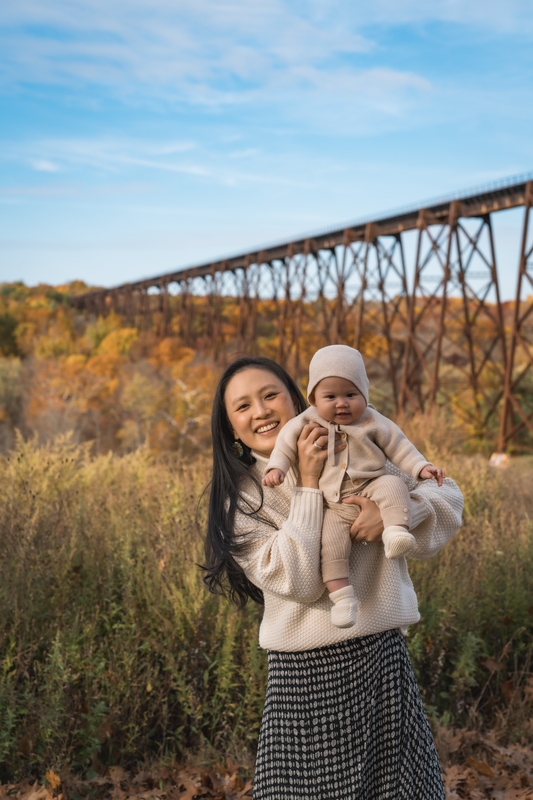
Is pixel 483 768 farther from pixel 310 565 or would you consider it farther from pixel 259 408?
pixel 259 408

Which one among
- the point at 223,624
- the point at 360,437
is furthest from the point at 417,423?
the point at 360,437

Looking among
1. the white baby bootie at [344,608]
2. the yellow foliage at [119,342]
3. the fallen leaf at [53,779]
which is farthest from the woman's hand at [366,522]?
the yellow foliage at [119,342]

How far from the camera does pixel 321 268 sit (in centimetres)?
1917

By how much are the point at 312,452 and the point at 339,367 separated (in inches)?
9.1

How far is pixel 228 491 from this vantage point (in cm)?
201

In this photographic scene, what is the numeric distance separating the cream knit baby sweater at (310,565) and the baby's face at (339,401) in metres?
0.19

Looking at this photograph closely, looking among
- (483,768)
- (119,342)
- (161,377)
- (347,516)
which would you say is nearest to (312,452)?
(347,516)

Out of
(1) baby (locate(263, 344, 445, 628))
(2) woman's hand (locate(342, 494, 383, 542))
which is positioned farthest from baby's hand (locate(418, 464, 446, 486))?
(2) woman's hand (locate(342, 494, 383, 542))

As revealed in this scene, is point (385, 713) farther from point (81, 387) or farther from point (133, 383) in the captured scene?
point (81, 387)

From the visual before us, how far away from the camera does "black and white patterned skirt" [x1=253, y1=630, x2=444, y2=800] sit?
1.83 m

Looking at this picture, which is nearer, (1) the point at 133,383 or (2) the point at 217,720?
(2) the point at 217,720

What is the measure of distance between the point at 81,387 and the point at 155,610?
24917mm

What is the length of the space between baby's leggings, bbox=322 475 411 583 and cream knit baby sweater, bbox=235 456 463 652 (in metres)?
0.02

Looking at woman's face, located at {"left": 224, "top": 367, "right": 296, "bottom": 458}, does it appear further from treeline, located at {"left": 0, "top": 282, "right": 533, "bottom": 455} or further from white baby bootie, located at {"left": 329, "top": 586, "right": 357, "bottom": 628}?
treeline, located at {"left": 0, "top": 282, "right": 533, "bottom": 455}
